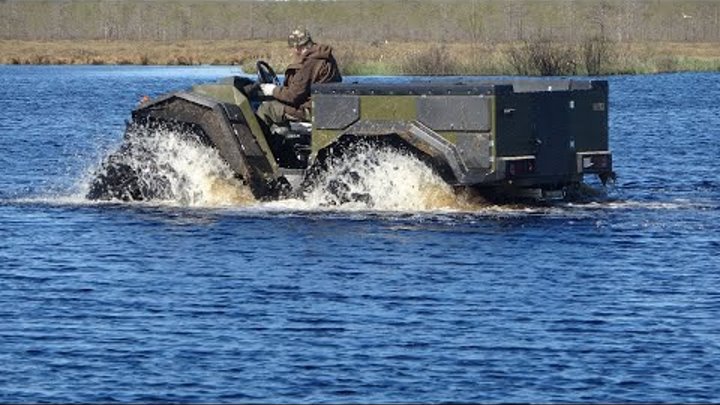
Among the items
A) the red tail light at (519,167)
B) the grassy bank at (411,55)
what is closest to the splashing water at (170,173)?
the red tail light at (519,167)

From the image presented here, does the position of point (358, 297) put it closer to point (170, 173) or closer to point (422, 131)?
point (422, 131)

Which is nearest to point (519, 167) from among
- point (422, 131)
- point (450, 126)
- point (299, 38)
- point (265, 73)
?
point (450, 126)

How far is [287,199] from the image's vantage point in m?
21.5

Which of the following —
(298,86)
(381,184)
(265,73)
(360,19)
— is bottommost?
(381,184)

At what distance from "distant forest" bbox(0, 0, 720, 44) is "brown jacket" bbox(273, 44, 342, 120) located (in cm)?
8174

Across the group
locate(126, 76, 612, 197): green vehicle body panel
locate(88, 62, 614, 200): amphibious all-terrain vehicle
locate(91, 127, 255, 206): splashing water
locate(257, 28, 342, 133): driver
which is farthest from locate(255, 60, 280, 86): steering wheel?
locate(91, 127, 255, 206): splashing water

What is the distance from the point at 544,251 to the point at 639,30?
97.5 m

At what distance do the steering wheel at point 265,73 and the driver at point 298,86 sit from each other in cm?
20

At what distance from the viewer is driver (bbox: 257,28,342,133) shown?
21.7 metres

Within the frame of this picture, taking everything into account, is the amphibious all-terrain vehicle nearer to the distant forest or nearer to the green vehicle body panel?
the green vehicle body panel

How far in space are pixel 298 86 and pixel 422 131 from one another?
1792mm

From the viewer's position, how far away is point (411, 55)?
234 ft

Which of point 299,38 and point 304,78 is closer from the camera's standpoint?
point 304,78

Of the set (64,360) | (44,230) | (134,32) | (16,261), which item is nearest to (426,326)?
(64,360)
